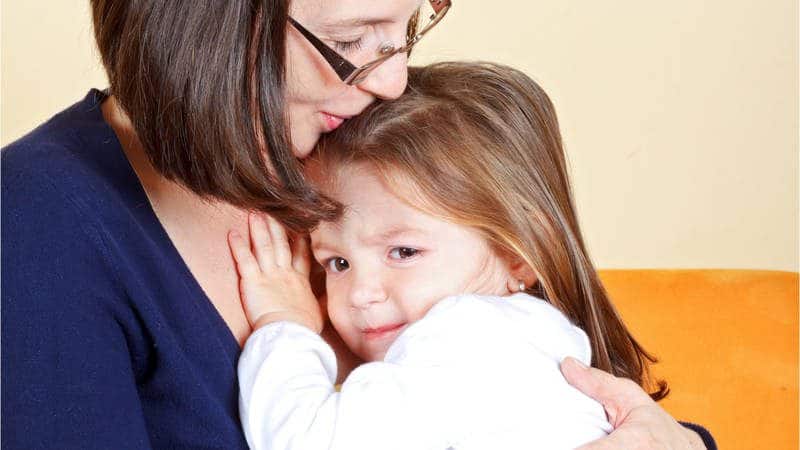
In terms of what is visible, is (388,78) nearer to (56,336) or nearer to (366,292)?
(366,292)

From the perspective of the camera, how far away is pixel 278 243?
5.91ft

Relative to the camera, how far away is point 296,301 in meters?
1.78

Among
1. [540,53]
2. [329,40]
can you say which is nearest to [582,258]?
[329,40]

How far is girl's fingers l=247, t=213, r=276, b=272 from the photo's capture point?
1.77m

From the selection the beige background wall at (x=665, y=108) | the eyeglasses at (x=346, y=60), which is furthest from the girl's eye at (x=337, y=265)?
the beige background wall at (x=665, y=108)

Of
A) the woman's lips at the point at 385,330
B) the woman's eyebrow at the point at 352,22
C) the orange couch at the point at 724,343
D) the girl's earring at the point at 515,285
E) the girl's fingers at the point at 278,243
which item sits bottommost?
the orange couch at the point at 724,343

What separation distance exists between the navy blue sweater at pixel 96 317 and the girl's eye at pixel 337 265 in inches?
9.6

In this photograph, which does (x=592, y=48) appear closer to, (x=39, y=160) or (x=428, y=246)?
(x=428, y=246)

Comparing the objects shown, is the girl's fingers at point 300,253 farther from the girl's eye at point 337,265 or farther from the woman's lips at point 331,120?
the woman's lips at point 331,120

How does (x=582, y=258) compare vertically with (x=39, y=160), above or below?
below

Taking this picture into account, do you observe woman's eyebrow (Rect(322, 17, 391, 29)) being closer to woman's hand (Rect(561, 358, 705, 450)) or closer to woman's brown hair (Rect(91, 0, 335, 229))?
woman's brown hair (Rect(91, 0, 335, 229))

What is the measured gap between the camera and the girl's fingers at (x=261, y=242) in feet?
5.79

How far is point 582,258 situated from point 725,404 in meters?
0.67

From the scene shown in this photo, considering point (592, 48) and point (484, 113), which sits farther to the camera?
point (592, 48)
